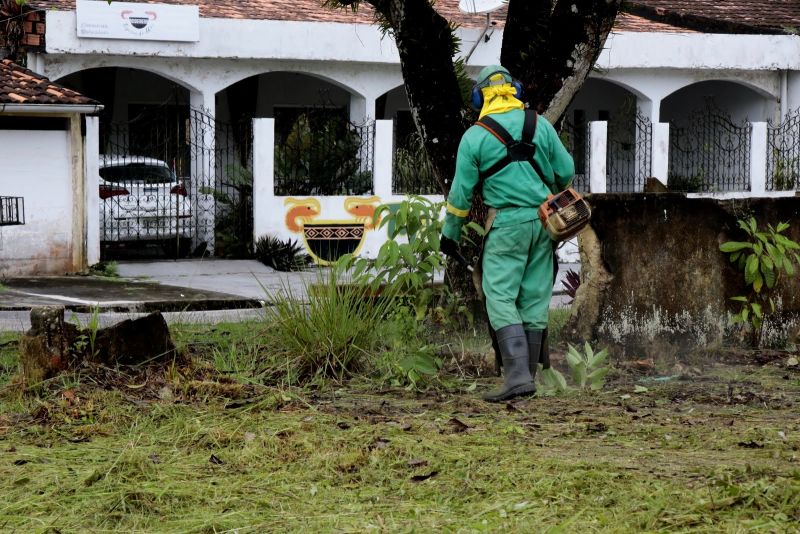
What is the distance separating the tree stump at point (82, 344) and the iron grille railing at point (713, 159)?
15.5m

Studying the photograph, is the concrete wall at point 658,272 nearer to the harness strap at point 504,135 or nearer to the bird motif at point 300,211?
the harness strap at point 504,135

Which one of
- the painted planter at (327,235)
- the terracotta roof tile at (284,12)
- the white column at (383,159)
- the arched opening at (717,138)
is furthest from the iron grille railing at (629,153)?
the painted planter at (327,235)

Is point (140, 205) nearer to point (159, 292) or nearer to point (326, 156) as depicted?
point (326, 156)

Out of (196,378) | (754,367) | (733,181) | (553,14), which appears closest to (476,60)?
(733,181)

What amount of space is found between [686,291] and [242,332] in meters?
3.07

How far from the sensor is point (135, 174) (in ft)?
60.2

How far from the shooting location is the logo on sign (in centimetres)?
1727

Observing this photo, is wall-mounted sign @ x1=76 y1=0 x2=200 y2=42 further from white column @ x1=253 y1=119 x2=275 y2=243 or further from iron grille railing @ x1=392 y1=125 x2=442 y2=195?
iron grille railing @ x1=392 y1=125 x2=442 y2=195

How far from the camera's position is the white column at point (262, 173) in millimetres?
→ 18219

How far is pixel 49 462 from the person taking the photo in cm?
512

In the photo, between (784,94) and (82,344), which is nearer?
(82,344)

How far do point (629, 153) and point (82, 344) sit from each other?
17.2 m

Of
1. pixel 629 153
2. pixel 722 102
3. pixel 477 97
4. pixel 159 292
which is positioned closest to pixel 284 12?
pixel 159 292

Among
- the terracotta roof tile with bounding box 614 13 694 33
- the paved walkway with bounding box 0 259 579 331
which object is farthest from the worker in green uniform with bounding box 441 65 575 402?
the terracotta roof tile with bounding box 614 13 694 33
